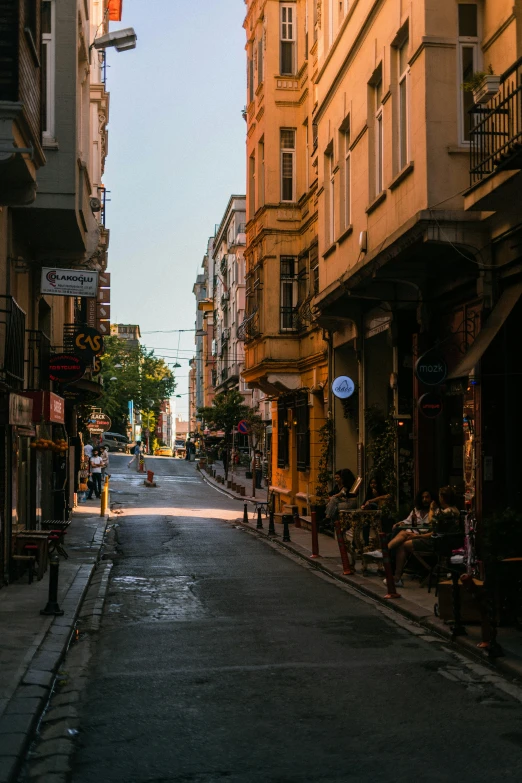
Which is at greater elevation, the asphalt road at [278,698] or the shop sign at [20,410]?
the shop sign at [20,410]

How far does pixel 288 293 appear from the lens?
30.0 meters

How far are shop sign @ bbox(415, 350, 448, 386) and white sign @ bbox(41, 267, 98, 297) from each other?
5489 mm

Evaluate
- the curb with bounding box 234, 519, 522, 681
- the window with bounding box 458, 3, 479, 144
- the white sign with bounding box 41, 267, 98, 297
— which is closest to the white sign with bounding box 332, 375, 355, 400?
the curb with bounding box 234, 519, 522, 681

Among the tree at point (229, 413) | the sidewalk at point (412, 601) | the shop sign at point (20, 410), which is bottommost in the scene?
the sidewalk at point (412, 601)

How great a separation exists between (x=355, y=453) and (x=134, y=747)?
17.9 m

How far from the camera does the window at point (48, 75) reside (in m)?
15.8

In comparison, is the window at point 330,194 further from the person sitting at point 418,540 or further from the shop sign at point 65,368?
the person sitting at point 418,540

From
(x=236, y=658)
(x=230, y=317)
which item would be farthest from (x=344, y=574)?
(x=230, y=317)

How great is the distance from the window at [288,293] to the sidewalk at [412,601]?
7.87 meters

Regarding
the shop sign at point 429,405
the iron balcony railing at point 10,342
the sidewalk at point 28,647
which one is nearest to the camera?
the sidewalk at point 28,647

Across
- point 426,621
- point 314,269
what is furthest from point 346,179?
point 426,621

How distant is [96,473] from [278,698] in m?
32.6

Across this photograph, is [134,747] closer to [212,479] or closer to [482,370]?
[482,370]

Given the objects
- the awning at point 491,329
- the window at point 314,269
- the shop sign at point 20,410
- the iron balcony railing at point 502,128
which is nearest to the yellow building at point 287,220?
the window at point 314,269
